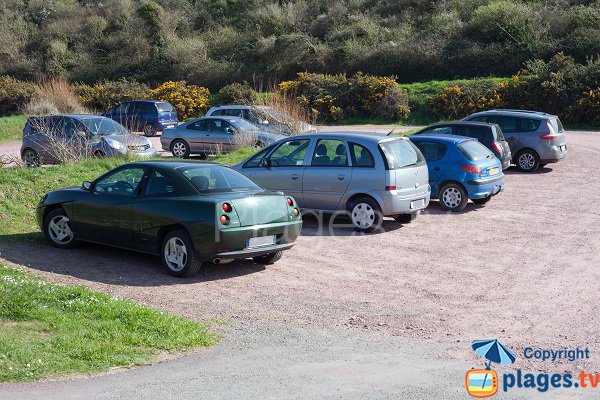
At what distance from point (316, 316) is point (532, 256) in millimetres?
4683

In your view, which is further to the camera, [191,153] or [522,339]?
[191,153]

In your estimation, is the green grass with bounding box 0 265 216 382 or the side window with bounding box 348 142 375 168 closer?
the green grass with bounding box 0 265 216 382

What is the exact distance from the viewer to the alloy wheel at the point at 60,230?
491 inches

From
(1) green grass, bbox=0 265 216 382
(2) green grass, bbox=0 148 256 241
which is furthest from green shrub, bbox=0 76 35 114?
(1) green grass, bbox=0 265 216 382

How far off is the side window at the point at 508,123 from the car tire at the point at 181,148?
9.46m

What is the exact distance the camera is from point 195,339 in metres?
8.13

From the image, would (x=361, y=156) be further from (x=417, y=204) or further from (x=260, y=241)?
(x=260, y=241)

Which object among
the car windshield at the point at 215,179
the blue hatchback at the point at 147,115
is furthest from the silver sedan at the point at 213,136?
the car windshield at the point at 215,179

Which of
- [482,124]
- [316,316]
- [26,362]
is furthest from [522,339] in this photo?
[482,124]

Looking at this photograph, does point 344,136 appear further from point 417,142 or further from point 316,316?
point 316,316

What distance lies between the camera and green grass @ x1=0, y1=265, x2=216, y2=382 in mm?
7270

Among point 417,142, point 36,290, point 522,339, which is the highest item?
point 417,142

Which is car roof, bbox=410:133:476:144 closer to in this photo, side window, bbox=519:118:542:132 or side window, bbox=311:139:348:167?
side window, bbox=311:139:348:167

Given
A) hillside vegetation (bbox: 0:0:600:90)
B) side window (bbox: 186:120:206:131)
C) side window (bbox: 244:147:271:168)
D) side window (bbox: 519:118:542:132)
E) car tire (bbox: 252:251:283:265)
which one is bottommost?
car tire (bbox: 252:251:283:265)
